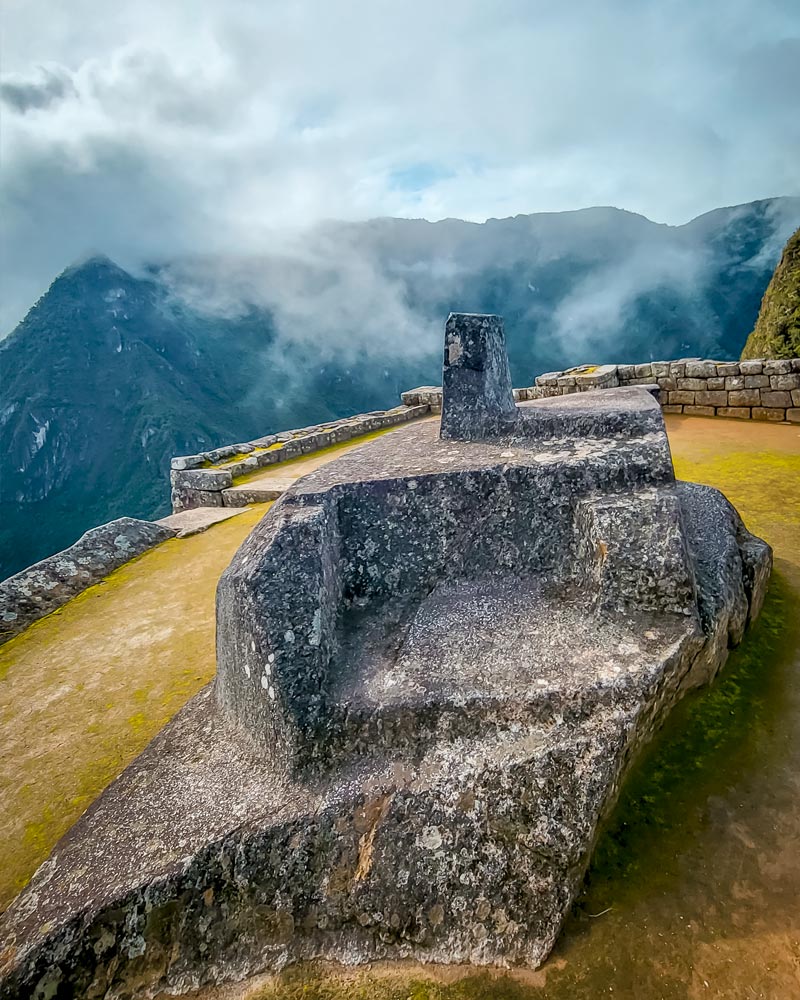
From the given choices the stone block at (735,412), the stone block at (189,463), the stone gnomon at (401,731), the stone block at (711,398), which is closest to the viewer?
the stone gnomon at (401,731)

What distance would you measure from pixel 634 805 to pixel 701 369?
10601 mm

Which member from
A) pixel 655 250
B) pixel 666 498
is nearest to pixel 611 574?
pixel 666 498

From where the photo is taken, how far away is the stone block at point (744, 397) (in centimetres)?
1002

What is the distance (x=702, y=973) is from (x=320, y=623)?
1809 millimetres

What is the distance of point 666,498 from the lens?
2727mm

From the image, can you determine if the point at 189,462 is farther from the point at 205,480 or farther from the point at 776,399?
the point at 776,399

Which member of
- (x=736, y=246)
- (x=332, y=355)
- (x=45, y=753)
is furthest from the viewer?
(x=332, y=355)

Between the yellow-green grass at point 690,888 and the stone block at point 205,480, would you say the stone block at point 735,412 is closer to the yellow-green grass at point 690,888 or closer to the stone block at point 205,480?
the yellow-green grass at point 690,888

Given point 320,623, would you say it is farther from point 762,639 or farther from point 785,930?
point 762,639

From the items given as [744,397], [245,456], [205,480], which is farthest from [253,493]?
[744,397]

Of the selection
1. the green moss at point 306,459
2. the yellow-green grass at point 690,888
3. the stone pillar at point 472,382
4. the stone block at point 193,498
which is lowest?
the yellow-green grass at point 690,888

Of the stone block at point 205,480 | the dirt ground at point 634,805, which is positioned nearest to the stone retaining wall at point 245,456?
the stone block at point 205,480

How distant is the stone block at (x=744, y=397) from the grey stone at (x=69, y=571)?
414 inches

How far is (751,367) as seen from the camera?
995 centimetres
